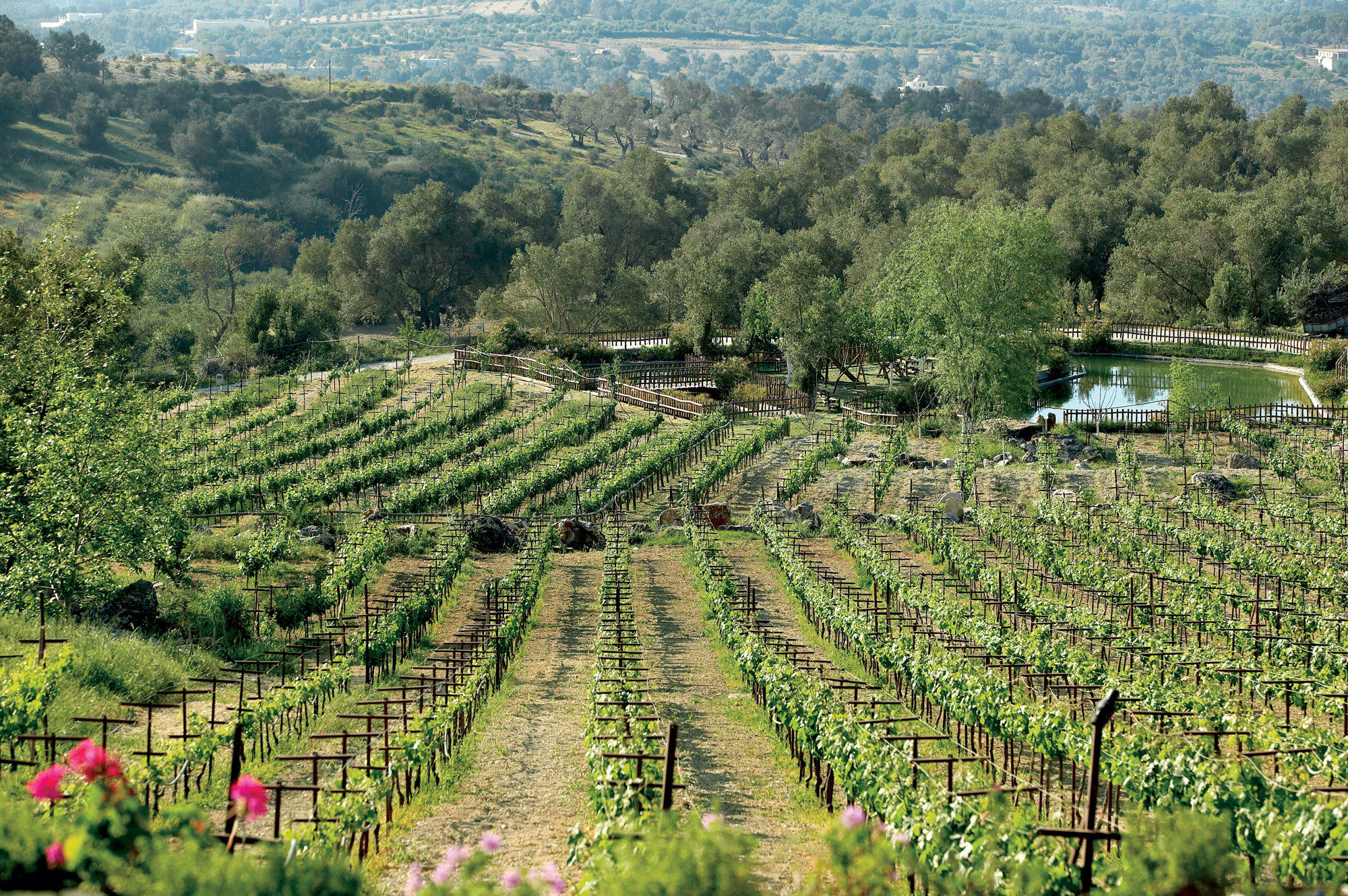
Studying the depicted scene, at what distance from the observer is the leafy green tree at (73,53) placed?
12038cm

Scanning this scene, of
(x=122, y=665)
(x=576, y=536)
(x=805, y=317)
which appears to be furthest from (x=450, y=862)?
(x=805, y=317)

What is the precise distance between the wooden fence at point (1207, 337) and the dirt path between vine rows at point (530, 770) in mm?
49674

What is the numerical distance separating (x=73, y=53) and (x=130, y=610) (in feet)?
401

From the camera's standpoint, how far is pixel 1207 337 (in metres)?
64.1

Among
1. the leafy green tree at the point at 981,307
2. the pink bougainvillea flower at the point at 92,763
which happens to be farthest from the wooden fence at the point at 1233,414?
the pink bougainvillea flower at the point at 92,763

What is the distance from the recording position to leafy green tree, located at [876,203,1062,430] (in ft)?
147

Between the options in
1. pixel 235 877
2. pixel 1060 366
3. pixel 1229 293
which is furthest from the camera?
pixel 1229 293

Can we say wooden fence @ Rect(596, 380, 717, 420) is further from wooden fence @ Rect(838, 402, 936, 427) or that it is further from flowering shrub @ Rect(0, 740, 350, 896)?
flowering shrub @ Rect(0, 740, 350, 896)

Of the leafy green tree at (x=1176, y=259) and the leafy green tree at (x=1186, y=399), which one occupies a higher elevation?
the leafy green tree at (x=1176, y=259)

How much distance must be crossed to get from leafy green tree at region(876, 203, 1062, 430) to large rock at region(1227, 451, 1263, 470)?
9.79 metres

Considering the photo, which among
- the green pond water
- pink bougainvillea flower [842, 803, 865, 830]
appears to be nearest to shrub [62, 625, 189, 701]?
pink bougainvillea flower [842, 803, 865, 830]

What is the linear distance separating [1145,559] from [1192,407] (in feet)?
64.6

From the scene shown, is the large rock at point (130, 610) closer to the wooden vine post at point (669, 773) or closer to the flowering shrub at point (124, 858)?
the flowering shrub at point (124, 858)

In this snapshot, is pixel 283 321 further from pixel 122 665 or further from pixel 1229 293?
pixel 1229 293
